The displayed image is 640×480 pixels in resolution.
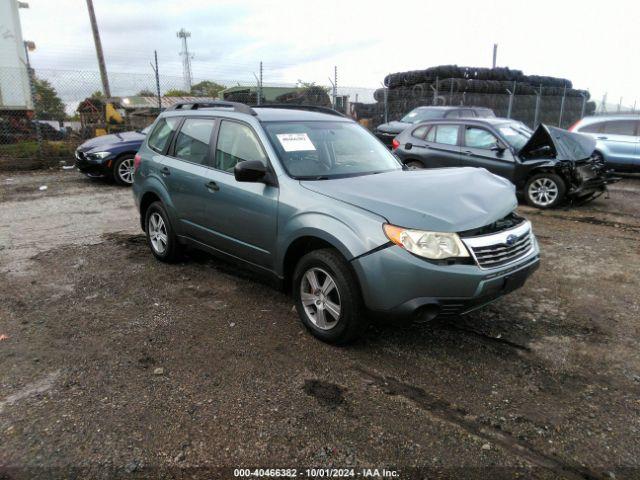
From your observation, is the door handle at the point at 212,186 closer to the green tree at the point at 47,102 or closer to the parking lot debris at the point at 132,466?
the parking lot debris at the point at 132,466

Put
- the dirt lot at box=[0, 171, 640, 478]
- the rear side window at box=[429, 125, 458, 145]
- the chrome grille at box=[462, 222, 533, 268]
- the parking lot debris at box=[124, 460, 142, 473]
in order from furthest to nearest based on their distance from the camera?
the rear side window at box=[429, 125, 458, 145], the chrome grille at box=[462, 222, 533, 268], the dirt lot at box=[0, 171, 640, 478], the parking lot debris at box=[124, 460, 142, 473]

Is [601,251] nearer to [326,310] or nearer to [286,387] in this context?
[326,310]

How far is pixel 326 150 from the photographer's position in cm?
415

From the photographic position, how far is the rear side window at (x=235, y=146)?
4008 millimetres

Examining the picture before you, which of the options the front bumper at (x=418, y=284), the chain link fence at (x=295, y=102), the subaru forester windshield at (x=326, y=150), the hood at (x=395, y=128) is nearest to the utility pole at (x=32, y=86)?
the chain link fence at (x=295, y=102)

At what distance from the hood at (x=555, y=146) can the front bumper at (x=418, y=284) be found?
5626 millimetres

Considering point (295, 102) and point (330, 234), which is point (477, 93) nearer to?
point (295, 102)

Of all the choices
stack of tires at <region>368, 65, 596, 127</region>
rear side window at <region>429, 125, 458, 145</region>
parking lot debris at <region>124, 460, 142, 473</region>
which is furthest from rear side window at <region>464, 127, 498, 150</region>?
stack of tires at <region>368, 65, 596, 127</region>

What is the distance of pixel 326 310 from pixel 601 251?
423cm

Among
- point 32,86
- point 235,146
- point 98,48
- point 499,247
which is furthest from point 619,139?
point 98,48

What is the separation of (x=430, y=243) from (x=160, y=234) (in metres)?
3.39

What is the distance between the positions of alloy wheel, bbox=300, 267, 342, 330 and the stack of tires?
600 inches

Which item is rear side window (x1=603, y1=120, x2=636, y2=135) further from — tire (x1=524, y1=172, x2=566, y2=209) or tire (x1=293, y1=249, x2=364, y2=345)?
tire (x1=293, y1=249, x2=364, y2=345)

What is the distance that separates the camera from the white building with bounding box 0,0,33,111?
43.5ft
